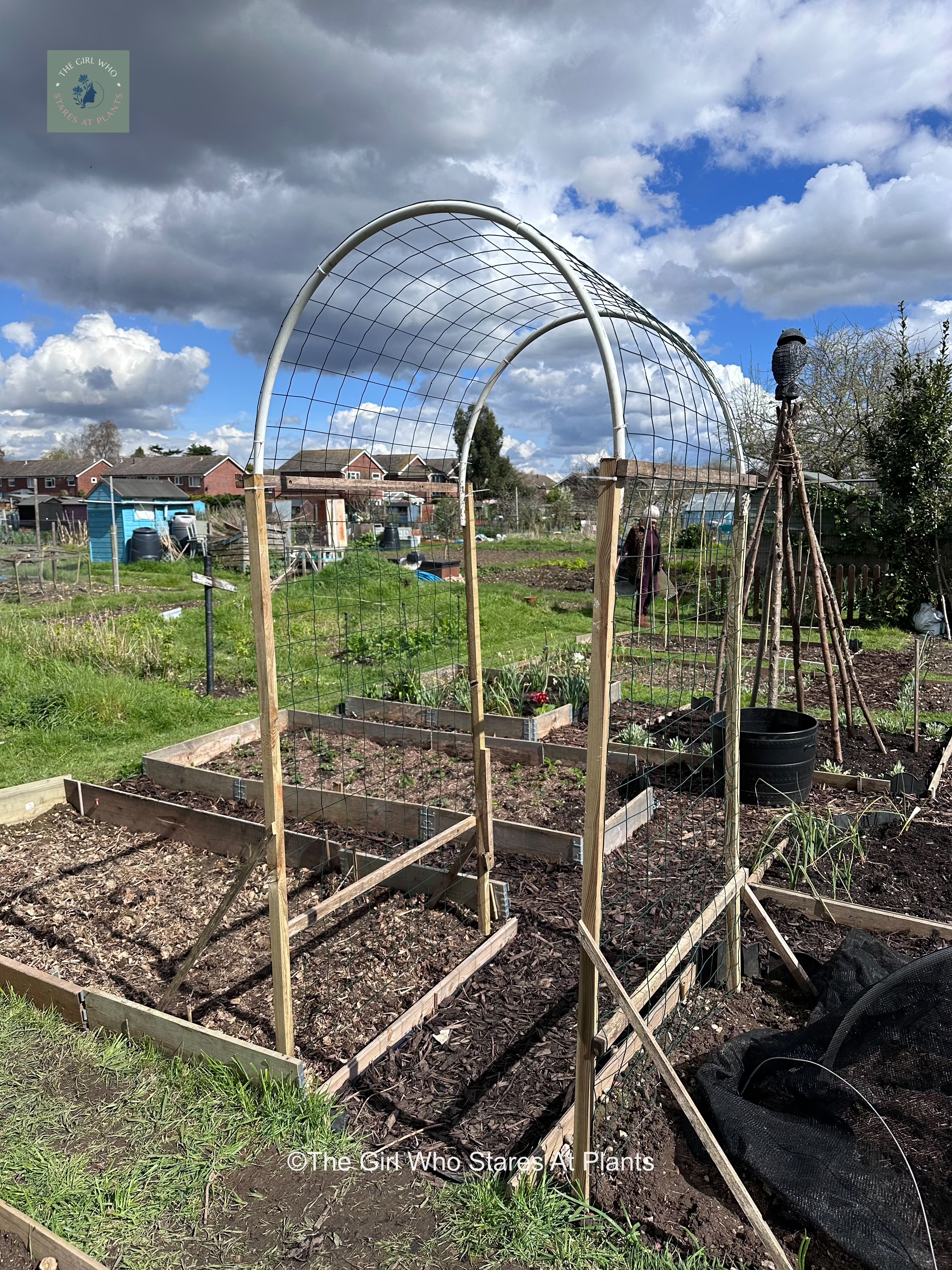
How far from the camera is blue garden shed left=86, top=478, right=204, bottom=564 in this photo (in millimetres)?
23609

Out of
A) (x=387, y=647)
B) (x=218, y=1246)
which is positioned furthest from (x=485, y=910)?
(x=387, y=647)

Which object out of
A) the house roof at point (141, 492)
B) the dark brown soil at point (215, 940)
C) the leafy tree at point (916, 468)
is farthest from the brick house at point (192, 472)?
the dark brown soil at point (215, 940)

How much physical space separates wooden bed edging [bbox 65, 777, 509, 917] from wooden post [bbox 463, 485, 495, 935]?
0.14 metres

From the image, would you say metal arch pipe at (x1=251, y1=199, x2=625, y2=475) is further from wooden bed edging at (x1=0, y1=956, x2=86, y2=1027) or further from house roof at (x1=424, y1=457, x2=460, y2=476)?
wooden bed edging at (x1=0, y1=956, x2=86, y2=1027)

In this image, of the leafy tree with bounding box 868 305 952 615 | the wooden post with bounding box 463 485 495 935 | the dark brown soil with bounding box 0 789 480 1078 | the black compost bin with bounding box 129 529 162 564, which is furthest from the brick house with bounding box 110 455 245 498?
the wooden post with bounding box 463 485 495 935

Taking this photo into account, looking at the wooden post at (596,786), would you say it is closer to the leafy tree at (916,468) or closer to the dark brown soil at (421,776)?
the dark brown soil at (421,776)

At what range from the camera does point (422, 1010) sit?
2875 millimetres

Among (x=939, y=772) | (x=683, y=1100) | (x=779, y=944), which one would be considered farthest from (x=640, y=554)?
(x=683, y=1100)

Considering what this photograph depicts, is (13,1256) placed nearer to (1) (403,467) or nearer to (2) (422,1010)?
(2) (422,1010)

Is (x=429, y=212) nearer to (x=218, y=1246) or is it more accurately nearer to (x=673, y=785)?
(x=218, y=1246)

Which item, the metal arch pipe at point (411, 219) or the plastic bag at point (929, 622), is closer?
the metal arch pipe at point (411, 219)

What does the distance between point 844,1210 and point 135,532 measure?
23696 millimetres

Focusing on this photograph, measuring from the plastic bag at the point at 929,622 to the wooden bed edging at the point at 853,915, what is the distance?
325 inches

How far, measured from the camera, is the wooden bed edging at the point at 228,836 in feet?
11.9
